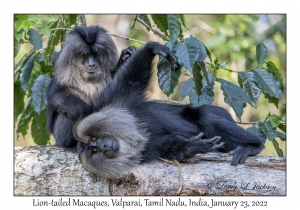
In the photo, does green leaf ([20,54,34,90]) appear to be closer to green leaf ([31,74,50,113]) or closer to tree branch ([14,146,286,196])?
green leaf ([31,74,50,113])

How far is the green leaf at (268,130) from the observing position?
5305mm

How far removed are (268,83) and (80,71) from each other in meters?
2.48

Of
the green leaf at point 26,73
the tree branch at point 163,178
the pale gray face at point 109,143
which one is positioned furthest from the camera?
the green leaf at point 26,73

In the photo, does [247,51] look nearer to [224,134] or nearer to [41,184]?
[224,134]

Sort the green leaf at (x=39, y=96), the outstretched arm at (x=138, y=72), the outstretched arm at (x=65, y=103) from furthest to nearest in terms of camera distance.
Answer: the green leaf at (x=39, y=96) → the outstretched arm at (x=65, y=103) → the outstretched arm at (x=138, y=72)

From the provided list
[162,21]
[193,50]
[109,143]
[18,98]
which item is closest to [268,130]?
[193,50]

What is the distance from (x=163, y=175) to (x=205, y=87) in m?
1.34

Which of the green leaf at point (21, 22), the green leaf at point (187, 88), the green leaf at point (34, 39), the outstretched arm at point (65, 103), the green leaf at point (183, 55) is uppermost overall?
the green leaf at point (21, 22)

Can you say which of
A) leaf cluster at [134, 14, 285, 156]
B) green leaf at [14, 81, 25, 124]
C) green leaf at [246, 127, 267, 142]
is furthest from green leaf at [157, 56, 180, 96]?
green leaf at [14, 81, 25, 124]

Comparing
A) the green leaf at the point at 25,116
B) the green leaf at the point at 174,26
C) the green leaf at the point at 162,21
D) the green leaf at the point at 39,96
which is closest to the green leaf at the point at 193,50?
the green leaf at the point at 174,26

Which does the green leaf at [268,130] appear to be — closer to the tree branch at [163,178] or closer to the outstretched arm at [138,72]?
the tree branch at [163,178]

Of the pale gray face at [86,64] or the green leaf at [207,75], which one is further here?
the pale gray face at [86,64]

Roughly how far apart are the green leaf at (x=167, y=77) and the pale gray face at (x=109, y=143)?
0.66 meters

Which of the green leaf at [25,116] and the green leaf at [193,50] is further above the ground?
the green leaf at [193,50]
